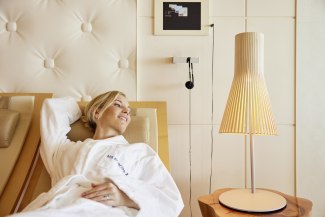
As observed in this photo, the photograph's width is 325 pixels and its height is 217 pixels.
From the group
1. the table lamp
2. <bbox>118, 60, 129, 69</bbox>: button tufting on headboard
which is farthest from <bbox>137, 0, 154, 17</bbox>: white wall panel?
the table lamp

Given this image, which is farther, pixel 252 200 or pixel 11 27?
pixel 11 27

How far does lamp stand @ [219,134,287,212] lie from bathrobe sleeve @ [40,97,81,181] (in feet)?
2.87

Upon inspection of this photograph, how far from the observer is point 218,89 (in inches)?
76.9

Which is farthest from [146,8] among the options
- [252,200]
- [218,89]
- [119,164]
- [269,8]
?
[252,200]

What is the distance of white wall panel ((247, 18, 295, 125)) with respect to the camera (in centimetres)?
195

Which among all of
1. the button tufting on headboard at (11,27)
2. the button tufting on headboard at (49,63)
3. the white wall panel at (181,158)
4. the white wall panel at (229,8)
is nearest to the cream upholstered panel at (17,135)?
the button tufting on headboard at (49,63)

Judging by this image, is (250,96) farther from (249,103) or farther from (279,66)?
(279,66)

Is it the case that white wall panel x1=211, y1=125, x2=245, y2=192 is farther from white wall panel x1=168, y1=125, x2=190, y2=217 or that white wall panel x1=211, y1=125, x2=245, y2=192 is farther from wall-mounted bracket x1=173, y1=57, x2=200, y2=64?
wall-mounted bracket x1=173, y1=57, x2=200, y2=64

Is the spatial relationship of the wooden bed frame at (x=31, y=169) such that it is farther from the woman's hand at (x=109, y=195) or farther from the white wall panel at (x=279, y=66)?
the white wall panel at (x=279, y=66)

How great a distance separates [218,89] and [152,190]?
949mm

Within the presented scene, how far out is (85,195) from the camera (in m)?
1.13

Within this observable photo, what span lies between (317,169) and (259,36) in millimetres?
1100

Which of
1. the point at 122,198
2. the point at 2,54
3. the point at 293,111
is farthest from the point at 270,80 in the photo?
the point at 2,54

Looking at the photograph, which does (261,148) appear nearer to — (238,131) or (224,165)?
(224,165)
